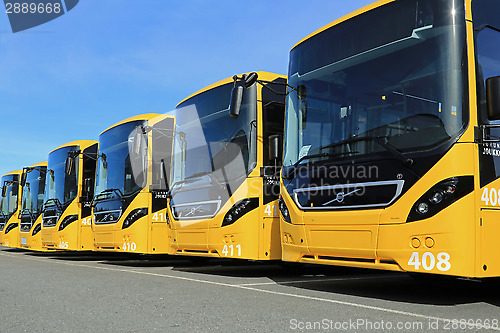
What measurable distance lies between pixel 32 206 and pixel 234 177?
39.1 feet

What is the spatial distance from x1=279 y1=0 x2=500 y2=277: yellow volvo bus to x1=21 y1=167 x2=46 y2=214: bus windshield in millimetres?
12804

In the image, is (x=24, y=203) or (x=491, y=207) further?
(x=24, y=203)

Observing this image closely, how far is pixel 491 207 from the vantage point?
5.55m

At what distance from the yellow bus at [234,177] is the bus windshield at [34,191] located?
377 inches

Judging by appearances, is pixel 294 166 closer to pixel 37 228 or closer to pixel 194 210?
pixel 194 210

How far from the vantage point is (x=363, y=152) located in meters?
6.26

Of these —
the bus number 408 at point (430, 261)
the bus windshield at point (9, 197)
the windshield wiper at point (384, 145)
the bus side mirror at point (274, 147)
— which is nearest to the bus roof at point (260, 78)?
the bus side mirror at point (274, 147)

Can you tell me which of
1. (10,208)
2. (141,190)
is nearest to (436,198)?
(141,190)

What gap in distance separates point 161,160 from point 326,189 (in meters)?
5.47

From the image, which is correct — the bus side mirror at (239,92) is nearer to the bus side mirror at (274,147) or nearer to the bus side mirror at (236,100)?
the bus side mirror at (236,100)

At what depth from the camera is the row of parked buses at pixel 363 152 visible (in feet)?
18.1

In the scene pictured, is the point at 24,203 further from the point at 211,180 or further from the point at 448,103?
the point at 448,103

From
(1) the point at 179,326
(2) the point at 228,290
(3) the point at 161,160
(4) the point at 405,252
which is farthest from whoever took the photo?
(3) the point at 161,160

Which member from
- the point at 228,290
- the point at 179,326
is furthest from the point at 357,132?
the point at 179,326
